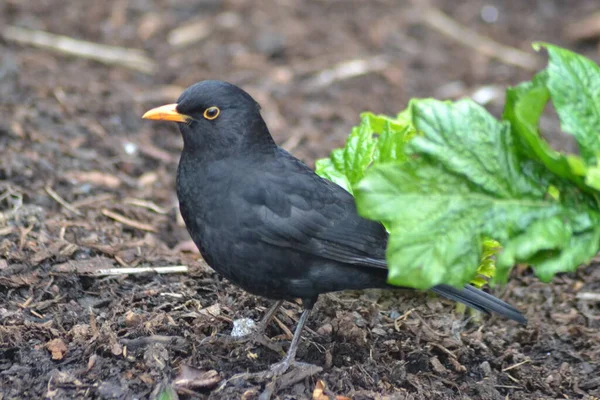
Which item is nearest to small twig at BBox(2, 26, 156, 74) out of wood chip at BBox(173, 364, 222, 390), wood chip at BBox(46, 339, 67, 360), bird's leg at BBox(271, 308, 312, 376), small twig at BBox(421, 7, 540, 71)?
small twig at BBox(421, 7, 540, 71)

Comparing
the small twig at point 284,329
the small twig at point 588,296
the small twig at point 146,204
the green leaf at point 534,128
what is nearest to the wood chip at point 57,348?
the small twig at point 284,329

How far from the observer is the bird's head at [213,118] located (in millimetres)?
4664

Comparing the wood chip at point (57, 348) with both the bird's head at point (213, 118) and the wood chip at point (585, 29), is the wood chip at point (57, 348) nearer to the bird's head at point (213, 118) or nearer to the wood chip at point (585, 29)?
the bird's head at point (213, 118)

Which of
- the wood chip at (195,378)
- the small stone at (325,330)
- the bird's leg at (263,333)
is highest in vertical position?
the wood chip at (195,378)

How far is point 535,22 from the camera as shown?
10203 millimetres

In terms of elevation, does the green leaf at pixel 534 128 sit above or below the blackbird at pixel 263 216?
above

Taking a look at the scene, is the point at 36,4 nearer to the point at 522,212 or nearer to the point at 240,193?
the point at 240,193

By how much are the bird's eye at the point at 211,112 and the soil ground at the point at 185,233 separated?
3.45ft

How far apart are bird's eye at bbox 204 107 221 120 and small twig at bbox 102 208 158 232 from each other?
1.48 meters

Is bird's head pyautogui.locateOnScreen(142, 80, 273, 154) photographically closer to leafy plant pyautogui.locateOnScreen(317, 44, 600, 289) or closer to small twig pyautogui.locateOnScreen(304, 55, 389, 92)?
leafy plant pyautogui.locateOnScreen(317, 44, 600, 289)

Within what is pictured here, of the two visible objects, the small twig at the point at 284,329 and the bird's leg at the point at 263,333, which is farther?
the small twig at the point at 284,329

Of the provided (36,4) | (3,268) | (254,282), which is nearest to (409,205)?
(254,282)

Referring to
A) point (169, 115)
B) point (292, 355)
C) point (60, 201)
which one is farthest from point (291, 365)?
point (60, 201)

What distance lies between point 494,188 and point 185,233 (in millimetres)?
3167
